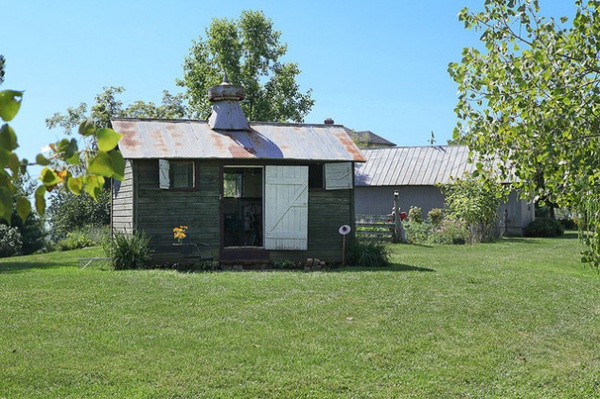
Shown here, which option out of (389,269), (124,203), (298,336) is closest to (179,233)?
(124,203)

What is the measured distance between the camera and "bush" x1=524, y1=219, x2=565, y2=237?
29.4 m

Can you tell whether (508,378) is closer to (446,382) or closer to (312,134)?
(446,382)

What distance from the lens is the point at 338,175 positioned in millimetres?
16656

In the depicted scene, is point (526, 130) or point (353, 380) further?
point (353, 380)

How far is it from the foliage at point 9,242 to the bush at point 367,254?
551 inches

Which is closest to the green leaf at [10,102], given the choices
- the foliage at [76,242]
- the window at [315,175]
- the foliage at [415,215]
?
the window at [315,175]

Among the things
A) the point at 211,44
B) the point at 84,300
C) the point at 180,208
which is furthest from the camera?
the point at 211,44

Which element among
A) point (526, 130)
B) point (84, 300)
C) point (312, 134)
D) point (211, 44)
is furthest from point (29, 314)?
point (211, 44)

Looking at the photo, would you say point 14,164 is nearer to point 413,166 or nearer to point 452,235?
point 452,235

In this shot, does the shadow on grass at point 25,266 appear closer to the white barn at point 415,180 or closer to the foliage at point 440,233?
the foliage at point 440,233

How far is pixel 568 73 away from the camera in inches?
234

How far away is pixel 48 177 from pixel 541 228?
29.8m

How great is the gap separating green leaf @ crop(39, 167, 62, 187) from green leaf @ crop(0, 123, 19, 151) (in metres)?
0.18

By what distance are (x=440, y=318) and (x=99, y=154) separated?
830 cm
